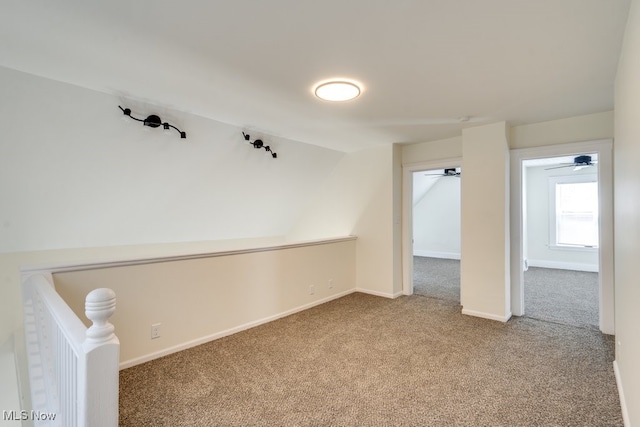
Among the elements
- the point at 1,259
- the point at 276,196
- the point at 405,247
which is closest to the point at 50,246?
the point at 1,259

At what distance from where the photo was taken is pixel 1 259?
2.75 metres

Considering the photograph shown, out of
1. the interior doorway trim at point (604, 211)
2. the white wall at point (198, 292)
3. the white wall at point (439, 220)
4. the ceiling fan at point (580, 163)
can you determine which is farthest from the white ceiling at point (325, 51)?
the white wall at point (439, 220)

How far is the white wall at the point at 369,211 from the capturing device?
14.7 feet

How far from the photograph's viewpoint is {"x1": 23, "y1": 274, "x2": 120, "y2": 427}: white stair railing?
2.89ft

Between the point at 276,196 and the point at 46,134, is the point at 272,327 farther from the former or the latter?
the point at 46,134

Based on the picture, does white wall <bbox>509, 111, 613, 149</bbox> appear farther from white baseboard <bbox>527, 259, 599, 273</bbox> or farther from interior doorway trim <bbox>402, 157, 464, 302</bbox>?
white baseboard <bbox>527, 259, 599, 273</bbox>

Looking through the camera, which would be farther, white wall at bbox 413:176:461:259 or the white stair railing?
white wall at bbox 413:176:461:259

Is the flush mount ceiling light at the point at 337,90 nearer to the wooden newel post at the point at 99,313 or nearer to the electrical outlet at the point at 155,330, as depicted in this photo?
the wooden newel post at the point at 99,313

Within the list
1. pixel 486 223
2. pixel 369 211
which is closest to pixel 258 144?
pixel 369 211

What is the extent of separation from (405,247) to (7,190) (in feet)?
14.5

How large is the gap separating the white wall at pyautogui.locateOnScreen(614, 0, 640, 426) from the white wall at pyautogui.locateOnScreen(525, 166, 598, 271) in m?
5.44

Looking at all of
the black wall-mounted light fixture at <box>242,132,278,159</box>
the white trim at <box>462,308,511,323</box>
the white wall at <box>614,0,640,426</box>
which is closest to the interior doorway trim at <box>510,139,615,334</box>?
the white trim at <box>462,308,511,323</box>

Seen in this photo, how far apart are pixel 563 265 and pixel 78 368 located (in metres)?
8.13

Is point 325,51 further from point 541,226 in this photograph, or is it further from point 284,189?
point 541,226
